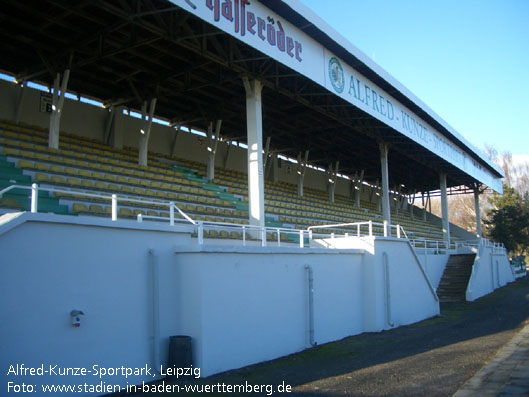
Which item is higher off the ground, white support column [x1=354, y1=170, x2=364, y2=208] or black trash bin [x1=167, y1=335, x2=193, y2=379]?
white support column [x1=354, y1=170, x2=364, y2=208]

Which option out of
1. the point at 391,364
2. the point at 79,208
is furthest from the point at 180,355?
the point at 79,208

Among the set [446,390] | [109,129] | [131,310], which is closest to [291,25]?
[109,129]

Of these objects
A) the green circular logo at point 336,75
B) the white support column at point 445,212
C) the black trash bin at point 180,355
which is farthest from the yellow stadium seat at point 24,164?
the white support column at point 445,212

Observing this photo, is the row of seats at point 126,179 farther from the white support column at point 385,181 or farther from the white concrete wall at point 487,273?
the white concrete wall at point 487,273

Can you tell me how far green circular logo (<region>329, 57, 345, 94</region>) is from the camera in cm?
1781

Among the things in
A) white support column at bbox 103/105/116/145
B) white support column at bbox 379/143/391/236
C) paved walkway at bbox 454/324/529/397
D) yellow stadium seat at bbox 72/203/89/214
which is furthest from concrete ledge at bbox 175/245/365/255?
white support column at bbox 379/143/391/236

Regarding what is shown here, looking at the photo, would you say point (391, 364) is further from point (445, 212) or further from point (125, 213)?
point (445, 212)

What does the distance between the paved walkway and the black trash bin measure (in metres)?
4.53

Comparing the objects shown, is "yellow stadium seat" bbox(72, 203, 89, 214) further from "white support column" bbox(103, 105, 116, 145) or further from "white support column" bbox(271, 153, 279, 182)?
"white support column" bbox(271, 153, 279, 182)

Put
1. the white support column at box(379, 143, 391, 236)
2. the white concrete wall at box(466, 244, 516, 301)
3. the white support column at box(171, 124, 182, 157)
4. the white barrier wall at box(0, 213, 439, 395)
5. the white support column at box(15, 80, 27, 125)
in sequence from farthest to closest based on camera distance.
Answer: the white support column at box(379, 143, 391, 236) < the white concrete wall at box(466, 244, 516, 301) < the white support column at box(171, 124, 182, 157) < the white support column at box(15, 80, 27, 125) < the white barrier wall at box(0, 213, 439, 395)

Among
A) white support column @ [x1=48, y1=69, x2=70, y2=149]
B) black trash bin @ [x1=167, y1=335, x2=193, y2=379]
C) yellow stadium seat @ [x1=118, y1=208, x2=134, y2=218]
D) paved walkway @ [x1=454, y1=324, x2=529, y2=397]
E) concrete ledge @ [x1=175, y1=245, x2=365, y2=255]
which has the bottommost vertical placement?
paved walkway @ [x1=454, y1=324, x2=529, y2=397]

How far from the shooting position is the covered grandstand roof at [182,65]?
1379 cm

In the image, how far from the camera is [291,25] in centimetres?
1577

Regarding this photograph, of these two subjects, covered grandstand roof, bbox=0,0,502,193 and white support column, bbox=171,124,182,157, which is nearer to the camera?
covered grandstand roof, bbox=0,0,502,193
